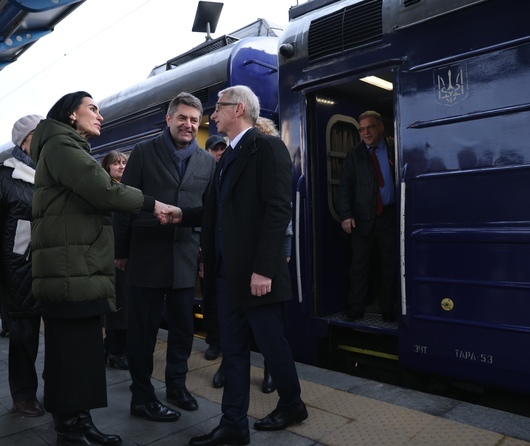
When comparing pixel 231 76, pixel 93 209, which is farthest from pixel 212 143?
pixel 93 209

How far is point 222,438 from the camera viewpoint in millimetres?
2301

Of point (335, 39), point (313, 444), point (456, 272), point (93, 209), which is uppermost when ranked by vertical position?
point (335, 39)

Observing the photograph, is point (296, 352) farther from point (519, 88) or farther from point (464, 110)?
point (519, 88)

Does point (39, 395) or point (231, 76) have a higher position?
point (231, 76)

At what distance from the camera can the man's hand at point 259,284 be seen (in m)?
2.27

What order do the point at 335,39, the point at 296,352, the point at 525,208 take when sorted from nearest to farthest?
the point at 525,208 → the point at 335,39 → the point at 296,352

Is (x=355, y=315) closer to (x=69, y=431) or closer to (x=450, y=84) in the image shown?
(x=450, y=84)

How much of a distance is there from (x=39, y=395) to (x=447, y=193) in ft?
9.32

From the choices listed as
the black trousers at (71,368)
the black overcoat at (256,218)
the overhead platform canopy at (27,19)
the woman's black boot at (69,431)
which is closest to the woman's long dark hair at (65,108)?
the black overcoat at (256,218)

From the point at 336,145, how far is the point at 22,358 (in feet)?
9.19

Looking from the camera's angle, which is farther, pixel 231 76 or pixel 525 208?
pixel 231 76

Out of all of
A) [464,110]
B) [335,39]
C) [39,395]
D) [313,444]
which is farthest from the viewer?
[335,39]

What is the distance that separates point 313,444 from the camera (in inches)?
91.0

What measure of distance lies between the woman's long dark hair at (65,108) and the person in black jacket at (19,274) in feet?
1.99
